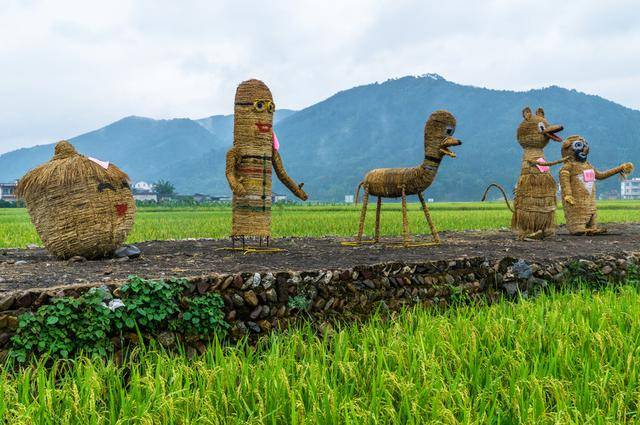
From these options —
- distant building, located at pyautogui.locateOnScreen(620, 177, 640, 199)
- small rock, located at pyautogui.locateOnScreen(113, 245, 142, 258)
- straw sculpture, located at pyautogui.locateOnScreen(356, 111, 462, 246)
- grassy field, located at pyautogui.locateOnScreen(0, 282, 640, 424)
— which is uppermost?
distant building, located at pyautogui.locateOnScreen(620, 177, 640, 199)

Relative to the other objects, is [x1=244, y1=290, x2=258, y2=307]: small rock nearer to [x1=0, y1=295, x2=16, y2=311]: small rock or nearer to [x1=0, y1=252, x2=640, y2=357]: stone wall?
[x1=0, y1=252, x2=640, y2=357]: stone wall

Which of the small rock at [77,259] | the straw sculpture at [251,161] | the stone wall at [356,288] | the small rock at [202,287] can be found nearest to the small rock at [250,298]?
the stone wall at [356,288]

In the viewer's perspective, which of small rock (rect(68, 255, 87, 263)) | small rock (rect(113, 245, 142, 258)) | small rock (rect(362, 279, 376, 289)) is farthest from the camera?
small rock (rect(113, 245, 142, 258))

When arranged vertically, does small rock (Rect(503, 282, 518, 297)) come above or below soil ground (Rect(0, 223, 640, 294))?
below

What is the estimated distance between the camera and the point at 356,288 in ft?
16.5

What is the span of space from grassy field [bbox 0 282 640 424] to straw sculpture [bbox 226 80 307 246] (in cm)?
276

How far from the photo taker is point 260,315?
4.44 metres

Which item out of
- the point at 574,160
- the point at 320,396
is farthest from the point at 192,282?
the point at 574,160

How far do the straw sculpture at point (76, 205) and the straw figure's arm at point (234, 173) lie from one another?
123 centimetres

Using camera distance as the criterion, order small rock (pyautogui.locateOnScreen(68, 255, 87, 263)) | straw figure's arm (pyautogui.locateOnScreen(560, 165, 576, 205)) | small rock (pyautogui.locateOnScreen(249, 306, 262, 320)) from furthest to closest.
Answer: straw figure's arm (pyautogui.locateOnScreen(560, 165, 576, 205))
small rock (pyautogui.locateOnScreen(68, 255, 87, 263))
small rock (pyautogui.locateOnScreen(249, 306, 262, 320))

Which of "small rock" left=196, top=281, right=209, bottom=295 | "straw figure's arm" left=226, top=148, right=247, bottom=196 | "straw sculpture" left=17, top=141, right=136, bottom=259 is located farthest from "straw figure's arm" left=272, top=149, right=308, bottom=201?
"small rock" left=196, top=281, right=209, bottom=295

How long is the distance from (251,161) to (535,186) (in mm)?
4520

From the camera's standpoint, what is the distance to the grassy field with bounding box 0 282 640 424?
104 inches

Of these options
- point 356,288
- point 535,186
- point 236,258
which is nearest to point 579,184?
point 535,186
